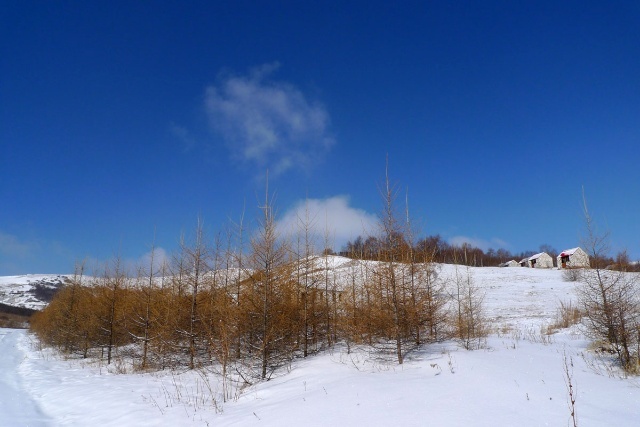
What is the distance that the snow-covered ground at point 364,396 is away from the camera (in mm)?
6449

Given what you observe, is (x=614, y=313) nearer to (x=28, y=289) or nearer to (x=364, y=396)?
(x=364, y=396)

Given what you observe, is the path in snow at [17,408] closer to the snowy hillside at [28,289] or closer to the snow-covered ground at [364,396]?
the snow-covered ground at [364,396]

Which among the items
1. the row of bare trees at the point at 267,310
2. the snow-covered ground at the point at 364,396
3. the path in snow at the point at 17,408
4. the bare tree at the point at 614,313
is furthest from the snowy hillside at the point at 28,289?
the bare tree at the point at 614,313

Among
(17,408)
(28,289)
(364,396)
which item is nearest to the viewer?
(364,396)

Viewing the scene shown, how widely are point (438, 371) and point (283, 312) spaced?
6.24 metres

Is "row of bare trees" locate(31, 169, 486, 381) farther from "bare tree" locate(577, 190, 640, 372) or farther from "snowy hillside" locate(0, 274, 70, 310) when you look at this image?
"snowy hillside" locate(0, 274, 70, 310)

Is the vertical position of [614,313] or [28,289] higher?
[28,289]

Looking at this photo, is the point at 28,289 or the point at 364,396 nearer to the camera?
the point at 364,396

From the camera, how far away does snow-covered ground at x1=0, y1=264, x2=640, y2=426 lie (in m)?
6.45

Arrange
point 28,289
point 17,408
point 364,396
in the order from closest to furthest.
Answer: point 364,396 → point 17,408 → point 28,289

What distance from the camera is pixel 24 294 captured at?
147 metres

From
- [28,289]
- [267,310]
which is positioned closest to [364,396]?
[267,310]

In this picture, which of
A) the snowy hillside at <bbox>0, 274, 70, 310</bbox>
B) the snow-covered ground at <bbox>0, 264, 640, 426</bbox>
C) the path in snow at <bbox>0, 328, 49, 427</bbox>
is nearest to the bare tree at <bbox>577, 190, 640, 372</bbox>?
the snow-covered ground at <bbox>0, 264, 640, 426</bbox>

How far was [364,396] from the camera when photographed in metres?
7.91
